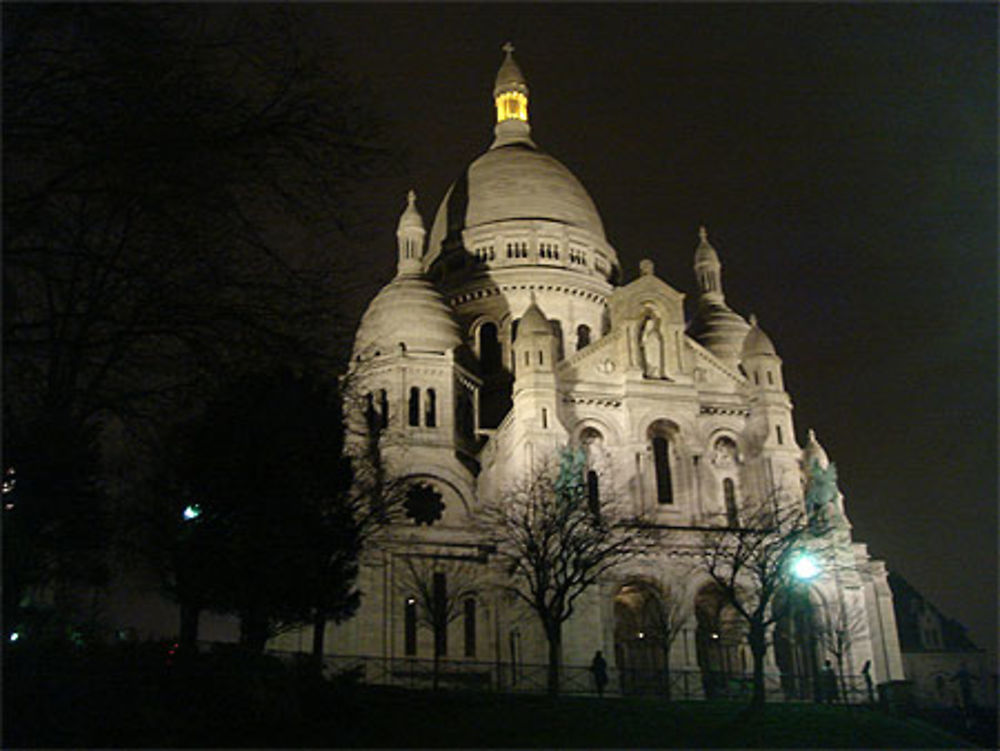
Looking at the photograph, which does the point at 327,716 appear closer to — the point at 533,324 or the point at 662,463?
the point at 533,324

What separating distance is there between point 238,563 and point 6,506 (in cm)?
1412

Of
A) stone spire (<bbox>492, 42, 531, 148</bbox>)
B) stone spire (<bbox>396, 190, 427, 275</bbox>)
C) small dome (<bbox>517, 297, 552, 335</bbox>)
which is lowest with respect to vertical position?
small dome (<bbox>517, 297, 552, 335</bbox>)

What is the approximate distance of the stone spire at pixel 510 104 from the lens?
84.2 meters

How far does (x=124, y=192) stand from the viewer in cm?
1230

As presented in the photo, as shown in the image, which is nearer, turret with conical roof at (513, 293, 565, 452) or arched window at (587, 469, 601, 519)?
turret with conical roof at (513, 293, 565, 452)

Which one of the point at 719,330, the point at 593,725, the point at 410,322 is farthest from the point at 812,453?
the point at 593,725

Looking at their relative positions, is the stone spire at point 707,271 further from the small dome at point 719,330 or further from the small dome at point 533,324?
the small dome at point 533,324

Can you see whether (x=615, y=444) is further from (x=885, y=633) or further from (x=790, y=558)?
(x=885, y=633)

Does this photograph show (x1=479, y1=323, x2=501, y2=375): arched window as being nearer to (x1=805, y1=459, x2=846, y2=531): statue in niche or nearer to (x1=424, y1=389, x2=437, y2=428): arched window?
(x1=424, y1=389, x2=437, y2=428): arched window

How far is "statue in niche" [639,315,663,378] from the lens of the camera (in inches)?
2144

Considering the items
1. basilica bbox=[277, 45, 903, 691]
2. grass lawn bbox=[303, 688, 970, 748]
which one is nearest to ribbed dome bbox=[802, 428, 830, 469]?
basilica bbox=[277, 45, 903, 691]

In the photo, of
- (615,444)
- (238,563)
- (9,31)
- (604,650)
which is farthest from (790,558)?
(9,31)

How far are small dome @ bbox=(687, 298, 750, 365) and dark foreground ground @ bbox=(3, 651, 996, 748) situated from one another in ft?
113

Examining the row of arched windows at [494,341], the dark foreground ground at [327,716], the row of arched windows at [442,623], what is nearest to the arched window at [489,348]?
the row of arched windows at [494,341]
